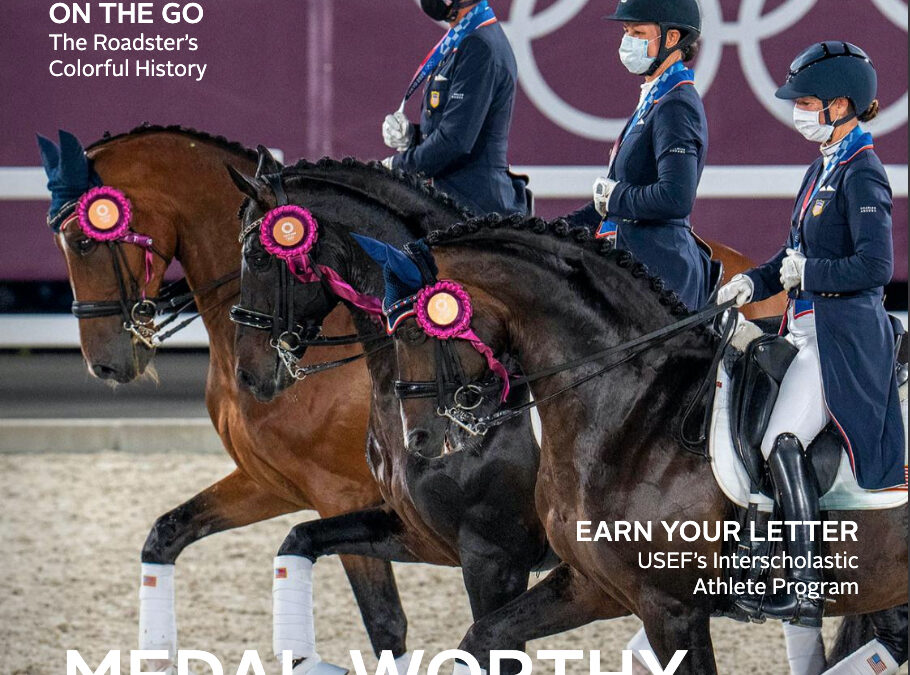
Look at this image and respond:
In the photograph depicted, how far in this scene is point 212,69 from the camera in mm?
6898

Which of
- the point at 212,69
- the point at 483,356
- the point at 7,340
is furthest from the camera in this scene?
the point at 7,340

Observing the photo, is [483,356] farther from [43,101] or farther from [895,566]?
[43,101]

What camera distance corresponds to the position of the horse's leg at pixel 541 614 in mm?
3451

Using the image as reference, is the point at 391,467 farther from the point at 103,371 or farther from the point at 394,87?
the point at 394,87

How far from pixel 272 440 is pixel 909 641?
182 centimetres

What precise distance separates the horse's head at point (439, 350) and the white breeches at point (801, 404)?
0.59 meters

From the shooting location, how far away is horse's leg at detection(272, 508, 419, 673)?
400 cm

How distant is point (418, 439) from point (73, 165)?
1.74m

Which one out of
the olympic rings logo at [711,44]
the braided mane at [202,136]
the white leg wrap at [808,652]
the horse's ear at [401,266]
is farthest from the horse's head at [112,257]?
the olympic rings logo at [711,44]

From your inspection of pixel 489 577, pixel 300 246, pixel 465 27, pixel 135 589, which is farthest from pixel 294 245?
pixel 135 589

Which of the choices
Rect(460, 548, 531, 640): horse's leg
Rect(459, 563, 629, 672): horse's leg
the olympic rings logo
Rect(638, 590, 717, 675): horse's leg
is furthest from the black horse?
the olympic rings logo

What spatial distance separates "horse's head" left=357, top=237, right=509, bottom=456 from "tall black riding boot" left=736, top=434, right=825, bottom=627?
618 millimetres

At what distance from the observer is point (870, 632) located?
414 centimetres

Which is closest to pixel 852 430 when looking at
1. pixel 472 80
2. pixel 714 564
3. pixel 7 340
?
pixel 714 564
